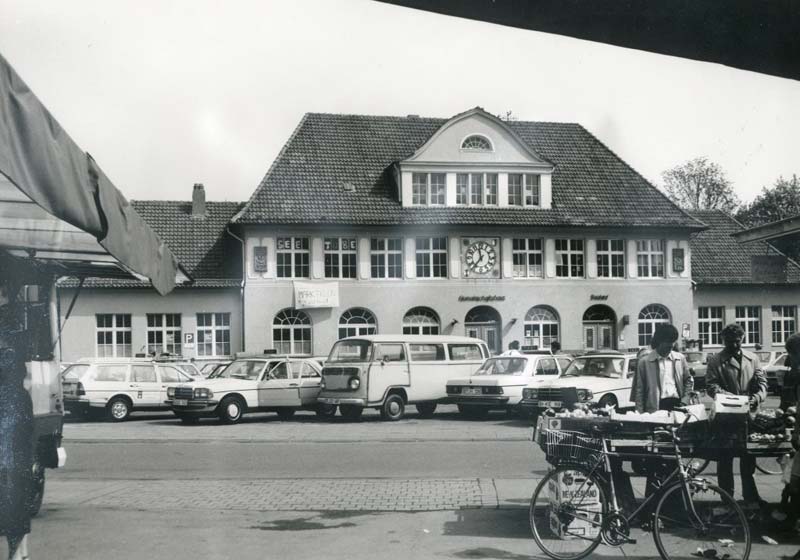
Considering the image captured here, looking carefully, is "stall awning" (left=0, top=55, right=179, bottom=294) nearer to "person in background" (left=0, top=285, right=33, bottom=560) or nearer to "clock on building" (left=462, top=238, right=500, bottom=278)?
"person in background" (left=0, top=285, right=33, bottom=560)

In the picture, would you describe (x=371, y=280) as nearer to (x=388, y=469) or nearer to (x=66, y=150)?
(x=388, y=469)

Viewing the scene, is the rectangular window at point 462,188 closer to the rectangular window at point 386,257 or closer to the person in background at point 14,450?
the rectangular window at point 386,257

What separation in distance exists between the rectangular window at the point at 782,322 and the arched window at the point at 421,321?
17.0 m

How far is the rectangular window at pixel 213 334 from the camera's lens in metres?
38.1

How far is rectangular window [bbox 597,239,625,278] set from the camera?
133ft

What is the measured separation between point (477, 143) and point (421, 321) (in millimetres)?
8318

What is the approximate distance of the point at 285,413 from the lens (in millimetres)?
23562

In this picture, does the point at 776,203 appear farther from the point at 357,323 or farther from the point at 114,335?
the point at 114,335

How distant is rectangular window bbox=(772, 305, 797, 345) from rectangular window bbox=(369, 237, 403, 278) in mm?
18650

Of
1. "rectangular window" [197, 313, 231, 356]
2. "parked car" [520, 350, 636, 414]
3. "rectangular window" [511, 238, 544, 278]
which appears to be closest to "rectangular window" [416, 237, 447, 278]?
"rectangular window" [511, 238, 544, 278]

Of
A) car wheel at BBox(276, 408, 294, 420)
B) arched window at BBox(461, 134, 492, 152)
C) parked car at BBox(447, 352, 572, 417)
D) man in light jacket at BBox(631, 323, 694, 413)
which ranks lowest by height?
car wheel at BBox(276, 408, 294, 420)

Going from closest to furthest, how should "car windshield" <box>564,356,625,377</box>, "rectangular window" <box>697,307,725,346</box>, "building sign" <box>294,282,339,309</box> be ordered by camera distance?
"car windshield" <box>564,356,625,377</box>, "building sign" <box>294,282,339,309</box>, "rectangular window" <box>697,307,725,346</box>

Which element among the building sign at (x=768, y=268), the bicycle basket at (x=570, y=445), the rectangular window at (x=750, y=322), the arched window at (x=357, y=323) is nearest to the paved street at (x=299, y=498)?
the bicycle basket at (x=570, y=445)

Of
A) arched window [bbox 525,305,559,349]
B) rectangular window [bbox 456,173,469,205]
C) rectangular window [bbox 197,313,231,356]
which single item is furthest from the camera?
rectangular window [bbox 456,173,469,205]
